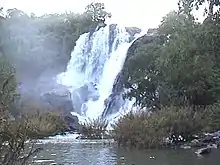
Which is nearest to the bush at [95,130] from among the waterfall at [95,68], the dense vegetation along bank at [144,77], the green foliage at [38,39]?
the dense vegetation along bank at [144,77]

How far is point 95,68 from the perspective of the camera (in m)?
54.2

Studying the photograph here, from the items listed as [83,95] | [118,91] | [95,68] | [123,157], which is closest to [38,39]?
[95,68]

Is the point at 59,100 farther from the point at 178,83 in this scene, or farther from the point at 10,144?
the point at 10,144

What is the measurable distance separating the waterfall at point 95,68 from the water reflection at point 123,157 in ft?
82.1

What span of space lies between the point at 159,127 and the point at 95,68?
31.6 m

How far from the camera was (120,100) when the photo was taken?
4597 cm

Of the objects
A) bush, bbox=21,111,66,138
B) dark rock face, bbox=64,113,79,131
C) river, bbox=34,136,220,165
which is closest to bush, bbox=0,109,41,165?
river, bbox=34,136,220,165

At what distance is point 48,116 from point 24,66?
2573 centimetres

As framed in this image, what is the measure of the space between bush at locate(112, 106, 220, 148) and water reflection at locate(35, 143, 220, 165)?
4.17 ft

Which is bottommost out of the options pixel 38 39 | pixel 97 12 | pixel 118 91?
pixel 118 91

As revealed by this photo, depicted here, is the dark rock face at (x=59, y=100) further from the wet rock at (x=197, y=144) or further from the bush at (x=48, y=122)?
the wet rock at (x=197, y=144)

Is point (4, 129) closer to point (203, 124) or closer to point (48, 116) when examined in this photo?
point (203, 124)

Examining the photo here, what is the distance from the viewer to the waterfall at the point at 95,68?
50312 millimetres

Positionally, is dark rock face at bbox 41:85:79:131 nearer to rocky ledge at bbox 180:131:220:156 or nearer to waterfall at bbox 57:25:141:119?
waterfall at bbox 57:25:141:119
